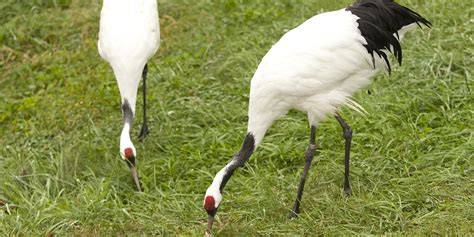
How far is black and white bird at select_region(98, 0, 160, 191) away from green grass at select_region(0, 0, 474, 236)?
1.53 ft

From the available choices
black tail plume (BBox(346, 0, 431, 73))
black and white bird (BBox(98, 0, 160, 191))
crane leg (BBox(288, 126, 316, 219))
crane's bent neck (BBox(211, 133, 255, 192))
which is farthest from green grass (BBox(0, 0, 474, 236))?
black tail plume (BBox(346, 0, 431, 73))

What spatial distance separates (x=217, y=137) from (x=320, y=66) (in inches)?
64.2

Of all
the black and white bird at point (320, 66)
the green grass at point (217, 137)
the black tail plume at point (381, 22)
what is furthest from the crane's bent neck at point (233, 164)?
the black tail plume at point (381, 22)

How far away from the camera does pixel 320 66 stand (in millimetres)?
5617

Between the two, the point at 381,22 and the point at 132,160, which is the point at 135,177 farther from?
the point at 381,22

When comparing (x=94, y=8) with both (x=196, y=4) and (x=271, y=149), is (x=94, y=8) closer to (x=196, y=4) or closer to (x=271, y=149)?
(x=196, y=4)

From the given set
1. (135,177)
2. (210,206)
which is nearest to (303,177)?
(210,206)

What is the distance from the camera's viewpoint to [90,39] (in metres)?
9.21

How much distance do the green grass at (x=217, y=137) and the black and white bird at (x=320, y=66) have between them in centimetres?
36

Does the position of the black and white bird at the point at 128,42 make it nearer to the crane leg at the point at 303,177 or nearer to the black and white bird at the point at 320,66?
the black and white bird at the point at 320,66

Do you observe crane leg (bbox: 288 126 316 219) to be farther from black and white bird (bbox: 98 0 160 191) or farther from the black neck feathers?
black and white bird (bbox: 98 0 160 191)

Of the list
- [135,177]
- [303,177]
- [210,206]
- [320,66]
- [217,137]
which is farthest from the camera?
[217,137]

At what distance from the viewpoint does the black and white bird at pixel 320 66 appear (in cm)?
560

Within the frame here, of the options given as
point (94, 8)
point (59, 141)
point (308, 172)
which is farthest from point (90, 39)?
point (308, 172)
